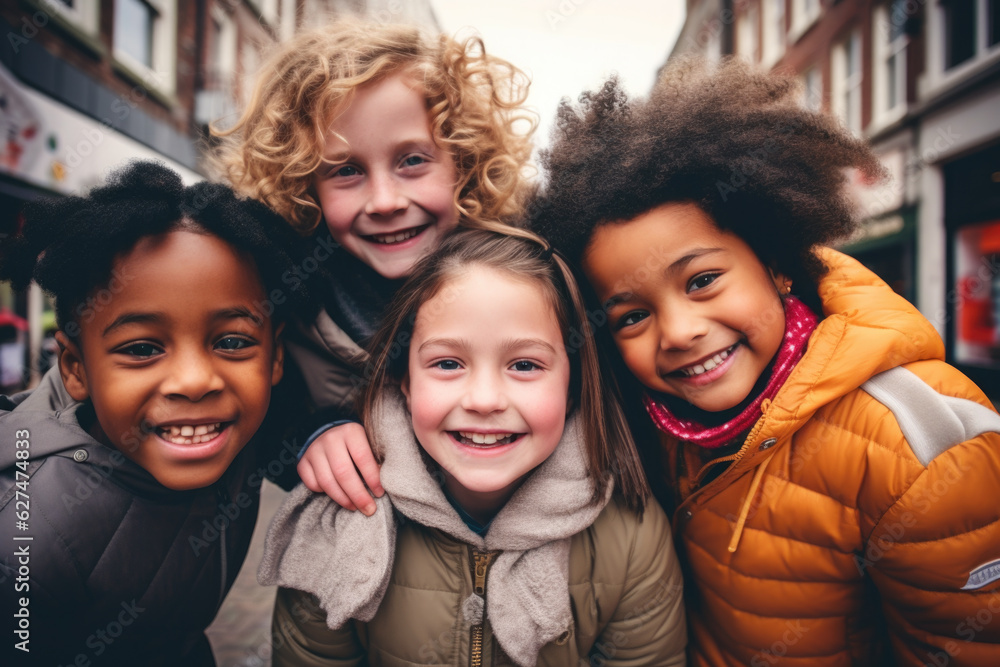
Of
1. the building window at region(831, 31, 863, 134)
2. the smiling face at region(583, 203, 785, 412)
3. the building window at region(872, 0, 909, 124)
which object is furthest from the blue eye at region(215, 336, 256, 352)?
the building window at region(831, 31, 863, 134)

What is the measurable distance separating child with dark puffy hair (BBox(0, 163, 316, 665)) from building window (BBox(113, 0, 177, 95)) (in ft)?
26.2

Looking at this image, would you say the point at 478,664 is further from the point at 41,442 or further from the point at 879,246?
the point at 879,246

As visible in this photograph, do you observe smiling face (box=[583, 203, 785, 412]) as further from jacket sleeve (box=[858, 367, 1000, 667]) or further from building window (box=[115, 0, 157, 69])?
building window (box=[115, 0, 157, 69])

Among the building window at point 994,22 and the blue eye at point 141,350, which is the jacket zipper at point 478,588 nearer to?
the blue eye at point 141,350

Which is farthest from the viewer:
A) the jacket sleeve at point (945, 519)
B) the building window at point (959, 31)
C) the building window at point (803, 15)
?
the building window at point (803, 15)

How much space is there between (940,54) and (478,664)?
37.0 ft

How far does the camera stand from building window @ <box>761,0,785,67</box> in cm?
1356

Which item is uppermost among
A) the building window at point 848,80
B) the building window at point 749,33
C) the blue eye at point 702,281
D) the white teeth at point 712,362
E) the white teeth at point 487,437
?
the building window at point 749,33

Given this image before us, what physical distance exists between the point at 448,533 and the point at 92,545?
3.03 ft

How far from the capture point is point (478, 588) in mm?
1575

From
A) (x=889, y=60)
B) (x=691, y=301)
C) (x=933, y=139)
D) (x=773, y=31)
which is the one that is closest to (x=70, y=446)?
(x=691, y=301)

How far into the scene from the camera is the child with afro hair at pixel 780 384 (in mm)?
1377

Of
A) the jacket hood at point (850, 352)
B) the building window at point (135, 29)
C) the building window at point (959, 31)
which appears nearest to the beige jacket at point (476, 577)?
the jacket hood at point (850, 352)

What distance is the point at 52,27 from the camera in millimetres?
6141
